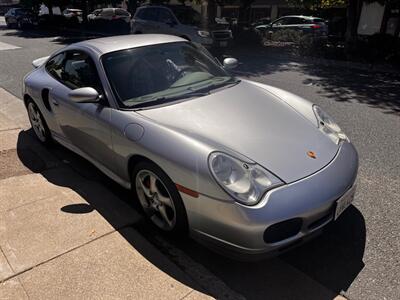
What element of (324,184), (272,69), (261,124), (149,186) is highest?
(261,124)

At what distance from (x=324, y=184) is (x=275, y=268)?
0.71 m

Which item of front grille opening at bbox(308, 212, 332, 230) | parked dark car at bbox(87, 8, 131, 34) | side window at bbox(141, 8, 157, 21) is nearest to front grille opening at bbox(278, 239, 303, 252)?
front grille opening at bbox(308, 212, 332, 230)

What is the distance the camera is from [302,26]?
17547 millimetres

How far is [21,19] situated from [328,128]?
27.7 m

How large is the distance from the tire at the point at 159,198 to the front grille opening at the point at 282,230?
2.07ft

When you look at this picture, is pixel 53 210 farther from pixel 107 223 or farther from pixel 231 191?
pixel 231 191

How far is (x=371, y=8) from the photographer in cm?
2033

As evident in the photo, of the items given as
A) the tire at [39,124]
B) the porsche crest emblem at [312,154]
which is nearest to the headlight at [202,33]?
the tire at [39,124]

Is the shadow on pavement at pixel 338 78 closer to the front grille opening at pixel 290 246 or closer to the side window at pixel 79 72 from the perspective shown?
the front grille opening at pixel 290 246

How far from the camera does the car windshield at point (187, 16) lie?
12.6 m

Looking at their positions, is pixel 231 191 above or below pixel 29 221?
above

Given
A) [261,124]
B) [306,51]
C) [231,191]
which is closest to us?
[231,191]

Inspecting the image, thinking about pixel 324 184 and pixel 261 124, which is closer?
pixel 324 184

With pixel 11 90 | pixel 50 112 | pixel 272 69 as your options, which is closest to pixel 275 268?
pixel 50 112
